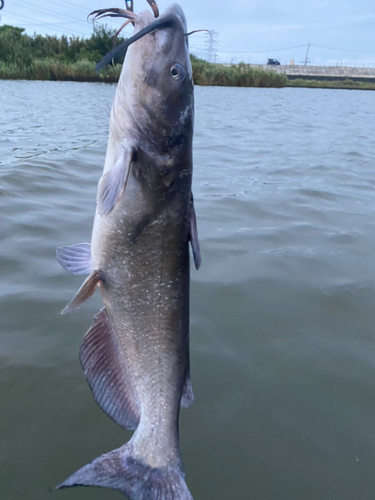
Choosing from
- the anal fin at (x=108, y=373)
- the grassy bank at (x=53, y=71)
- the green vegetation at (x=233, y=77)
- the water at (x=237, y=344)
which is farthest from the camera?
the green vegetation at (x=233, y=77)

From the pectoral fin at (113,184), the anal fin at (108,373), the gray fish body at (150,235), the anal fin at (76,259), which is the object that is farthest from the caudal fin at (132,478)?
the pectoral fin at (113,184)

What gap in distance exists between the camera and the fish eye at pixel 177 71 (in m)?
1.69

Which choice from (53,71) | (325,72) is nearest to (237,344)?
(53,71)

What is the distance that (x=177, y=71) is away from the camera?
5.57 ft

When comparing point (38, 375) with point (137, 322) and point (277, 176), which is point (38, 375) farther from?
point (277, 176)

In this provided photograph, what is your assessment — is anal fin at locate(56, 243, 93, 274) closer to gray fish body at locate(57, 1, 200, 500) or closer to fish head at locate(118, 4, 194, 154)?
gray fish body at locate(57, 1, 200, 500)

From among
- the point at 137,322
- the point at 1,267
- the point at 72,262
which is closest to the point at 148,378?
the point at 137,322

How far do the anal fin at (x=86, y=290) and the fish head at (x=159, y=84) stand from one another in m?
0.59

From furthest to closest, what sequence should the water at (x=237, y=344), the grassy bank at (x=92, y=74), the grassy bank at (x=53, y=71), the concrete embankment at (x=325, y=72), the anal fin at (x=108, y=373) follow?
the concrete embankment at (x=325, y=72) < the grassy bank at (x=92, y=74) < the grassy bank at (x=53, y=71) < the water at (x=237, y=344) < the anal fin at (x=108, y=373)

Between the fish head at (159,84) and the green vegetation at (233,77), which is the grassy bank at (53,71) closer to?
the green vegetation at (233,77)

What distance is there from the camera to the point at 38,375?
227 cm

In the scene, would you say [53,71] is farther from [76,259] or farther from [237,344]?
[76,259]

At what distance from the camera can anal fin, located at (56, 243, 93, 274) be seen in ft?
6.25

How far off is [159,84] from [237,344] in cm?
170
